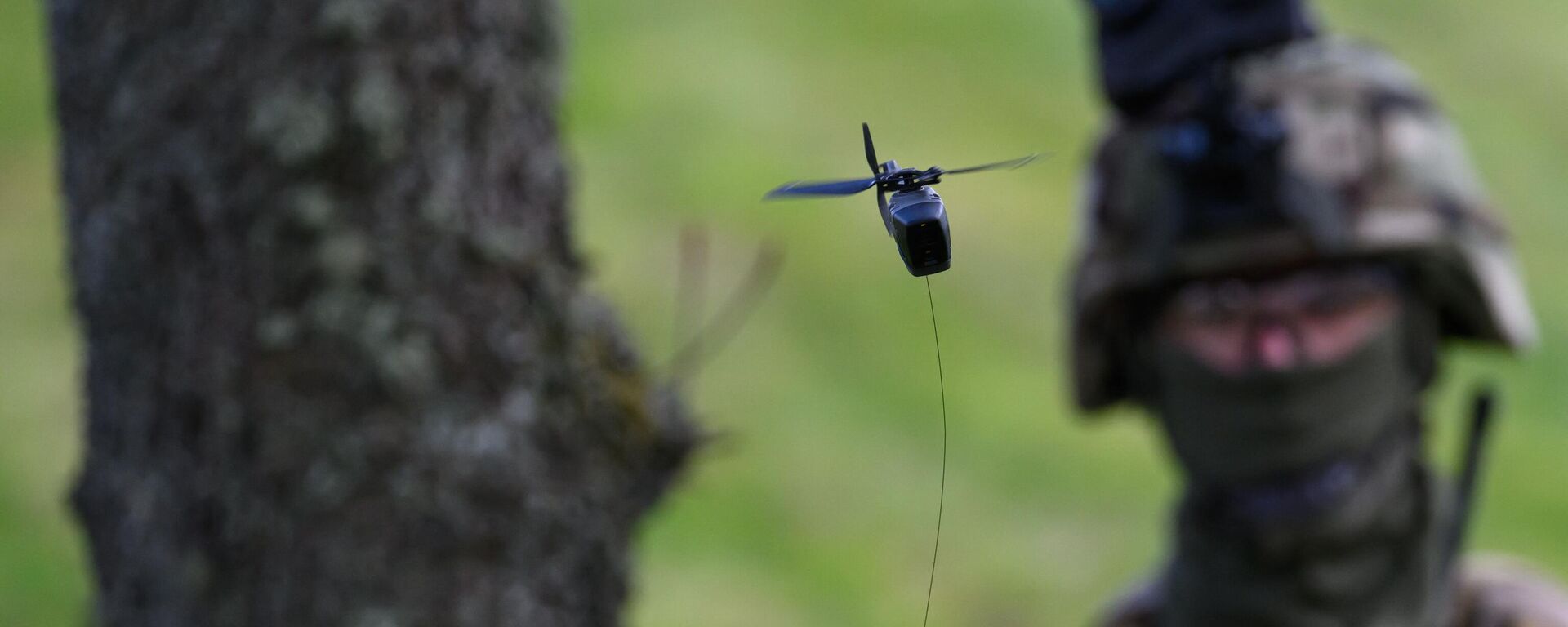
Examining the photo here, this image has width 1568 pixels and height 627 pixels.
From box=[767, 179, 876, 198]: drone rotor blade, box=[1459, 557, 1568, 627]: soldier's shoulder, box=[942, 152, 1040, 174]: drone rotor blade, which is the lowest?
box=[1459, 557, 1568, 627]: soldier's shoulder

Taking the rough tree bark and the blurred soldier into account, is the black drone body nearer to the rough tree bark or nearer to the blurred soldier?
the rough tree bark

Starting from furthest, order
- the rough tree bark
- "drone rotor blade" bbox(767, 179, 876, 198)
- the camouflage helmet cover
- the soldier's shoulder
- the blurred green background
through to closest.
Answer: the blurred green background → the soldier's shoulder → the camouflage helmet cover → the rough tree bark → "drone rotor blade" bbox(767, 179, 876, 198)

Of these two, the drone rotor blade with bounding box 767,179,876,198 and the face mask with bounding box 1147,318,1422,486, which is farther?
the face mask with bounding box 1147,318,1422,486

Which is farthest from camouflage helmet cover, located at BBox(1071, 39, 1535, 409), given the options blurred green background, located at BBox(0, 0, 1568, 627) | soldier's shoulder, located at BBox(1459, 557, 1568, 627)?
blurred green background, located at BBox(0, 0, 1568, 627)

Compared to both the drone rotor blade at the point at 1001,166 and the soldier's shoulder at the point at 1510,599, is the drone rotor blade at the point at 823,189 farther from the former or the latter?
the soldier's shoulder at the point at 1510,599

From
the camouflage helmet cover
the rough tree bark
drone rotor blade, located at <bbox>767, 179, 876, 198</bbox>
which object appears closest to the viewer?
drone rotor blade, located at <bbox>767, 179, 876, 198</bbox>

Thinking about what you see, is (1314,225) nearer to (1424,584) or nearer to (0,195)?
(1424,584)

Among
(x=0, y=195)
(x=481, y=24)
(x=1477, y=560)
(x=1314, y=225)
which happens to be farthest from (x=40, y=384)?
(x=1477, y=560)

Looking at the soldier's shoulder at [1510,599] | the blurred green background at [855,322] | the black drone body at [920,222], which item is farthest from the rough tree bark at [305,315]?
the blurred green background at [855,322]

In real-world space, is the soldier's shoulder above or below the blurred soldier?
below
